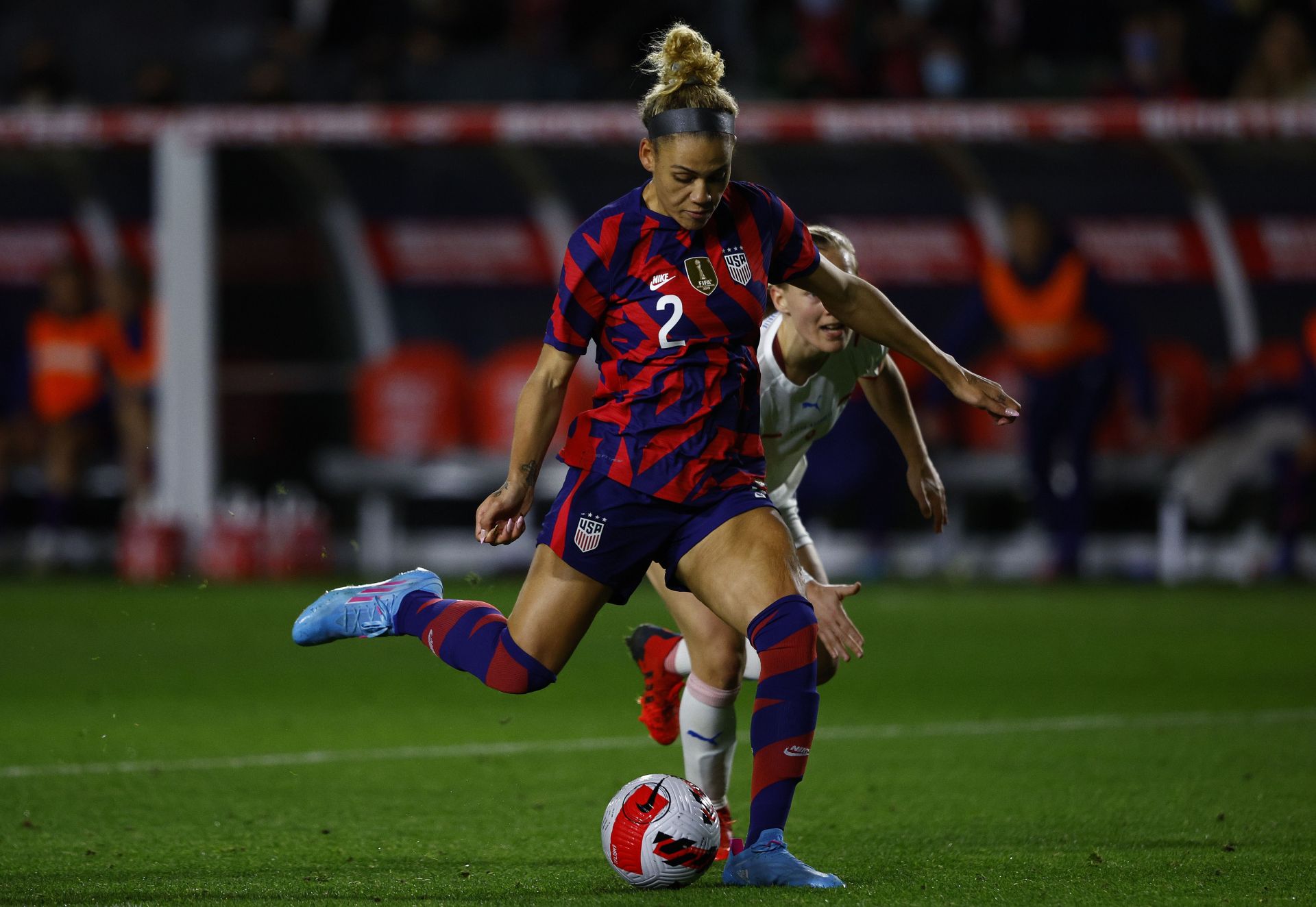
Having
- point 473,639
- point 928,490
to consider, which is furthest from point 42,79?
point 473,639

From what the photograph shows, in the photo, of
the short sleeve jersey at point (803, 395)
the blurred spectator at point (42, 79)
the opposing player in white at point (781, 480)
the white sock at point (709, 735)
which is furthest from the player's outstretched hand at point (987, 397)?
the blurred spectator at point (42, 79)

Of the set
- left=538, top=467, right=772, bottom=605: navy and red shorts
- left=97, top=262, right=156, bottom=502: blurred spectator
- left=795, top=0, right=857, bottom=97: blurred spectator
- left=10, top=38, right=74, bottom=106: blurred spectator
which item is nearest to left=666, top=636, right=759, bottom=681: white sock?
left=538, top=467, right=772, bottom=605: navy and red shorts

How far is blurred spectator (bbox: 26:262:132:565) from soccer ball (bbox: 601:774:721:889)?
36.3 ft

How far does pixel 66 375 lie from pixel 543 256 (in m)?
3.69

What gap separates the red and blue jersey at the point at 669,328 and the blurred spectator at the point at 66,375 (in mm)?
10931

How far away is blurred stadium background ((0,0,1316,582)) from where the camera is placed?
13664 millimetres

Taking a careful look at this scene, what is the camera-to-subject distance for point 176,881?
4.75 metres

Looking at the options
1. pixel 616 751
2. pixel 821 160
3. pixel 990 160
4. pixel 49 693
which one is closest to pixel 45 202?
pixel 821 160

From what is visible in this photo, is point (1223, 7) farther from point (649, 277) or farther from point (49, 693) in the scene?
point (649, 277)

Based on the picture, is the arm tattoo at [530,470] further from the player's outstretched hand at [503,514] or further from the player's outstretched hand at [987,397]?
the player's outstretched hand at [987,397]

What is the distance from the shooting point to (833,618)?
477cm

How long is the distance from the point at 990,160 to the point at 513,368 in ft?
12.6

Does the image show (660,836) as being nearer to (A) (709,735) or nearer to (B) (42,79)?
(A) (709,735)

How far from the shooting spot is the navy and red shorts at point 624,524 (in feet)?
15.5
